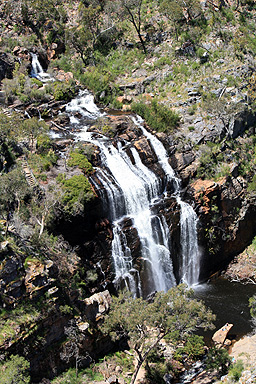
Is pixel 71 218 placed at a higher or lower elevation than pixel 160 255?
higher

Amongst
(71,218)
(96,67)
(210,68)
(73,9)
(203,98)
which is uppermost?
(73,9)

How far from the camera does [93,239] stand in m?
30.8

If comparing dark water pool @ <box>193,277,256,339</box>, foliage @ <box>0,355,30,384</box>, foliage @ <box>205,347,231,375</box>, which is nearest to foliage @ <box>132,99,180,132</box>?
dark water pool @ <box>193,277,256,339</box>

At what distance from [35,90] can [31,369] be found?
1372 inches

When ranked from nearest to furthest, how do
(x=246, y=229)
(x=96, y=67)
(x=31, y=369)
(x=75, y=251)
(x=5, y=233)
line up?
1. (x=31, y=369)
2. (x=5, y=233)
3. (x=75, y=251)
4. (x=246, y=229)
5. (x=96, y=67)

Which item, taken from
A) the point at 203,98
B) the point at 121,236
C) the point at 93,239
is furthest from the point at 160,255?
the point at 203,98

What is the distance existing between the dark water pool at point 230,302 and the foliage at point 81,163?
1560 cm

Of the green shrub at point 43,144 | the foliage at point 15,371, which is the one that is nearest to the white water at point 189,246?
the green shrub at point 43,144

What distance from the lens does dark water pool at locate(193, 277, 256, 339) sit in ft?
94.9

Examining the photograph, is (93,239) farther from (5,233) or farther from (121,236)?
(5,233)

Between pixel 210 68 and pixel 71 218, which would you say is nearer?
pixel 71 218

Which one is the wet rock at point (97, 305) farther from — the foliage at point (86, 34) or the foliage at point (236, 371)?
the foliage at point (86, 34)

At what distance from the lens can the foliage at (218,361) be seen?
23.4 meters

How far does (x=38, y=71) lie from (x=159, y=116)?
902 inches
